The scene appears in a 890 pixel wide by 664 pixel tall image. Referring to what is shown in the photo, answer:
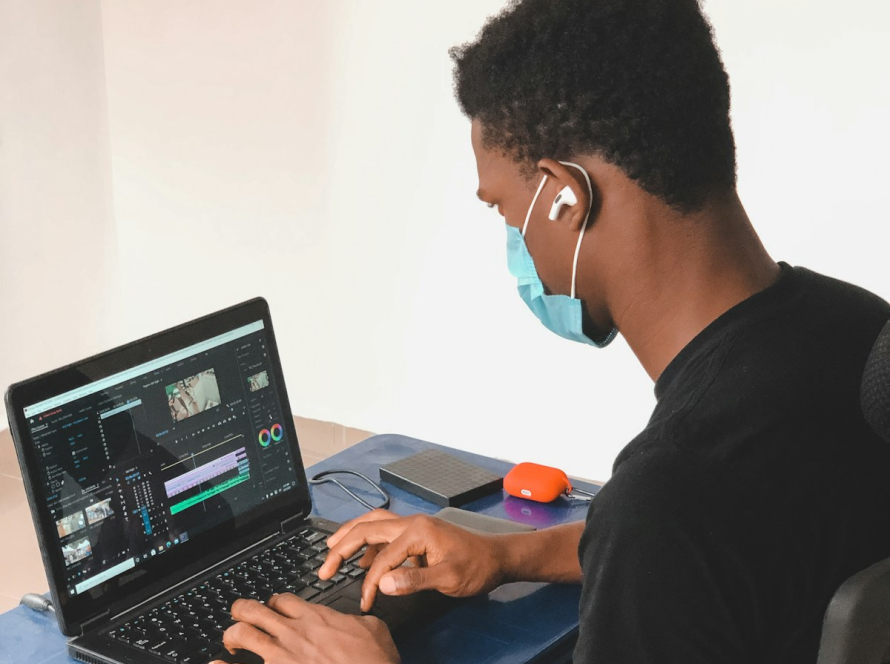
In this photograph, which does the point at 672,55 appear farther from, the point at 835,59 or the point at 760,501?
the point at 835,59

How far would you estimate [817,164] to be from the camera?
260 centimetres

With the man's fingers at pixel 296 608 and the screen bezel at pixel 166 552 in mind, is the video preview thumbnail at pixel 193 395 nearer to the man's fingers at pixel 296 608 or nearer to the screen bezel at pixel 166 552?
the screen bezel at pixel 166 552

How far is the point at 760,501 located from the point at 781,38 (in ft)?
6.69

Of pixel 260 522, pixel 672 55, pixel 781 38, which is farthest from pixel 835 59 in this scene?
pixel 260 522

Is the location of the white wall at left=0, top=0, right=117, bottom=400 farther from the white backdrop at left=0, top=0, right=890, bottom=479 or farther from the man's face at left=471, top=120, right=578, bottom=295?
the man's face at left=471, top=120, right=578, bottom=295

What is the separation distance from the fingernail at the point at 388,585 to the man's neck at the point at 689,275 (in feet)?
1.19

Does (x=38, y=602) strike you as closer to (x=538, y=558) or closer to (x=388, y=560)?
(x=388, y=560)

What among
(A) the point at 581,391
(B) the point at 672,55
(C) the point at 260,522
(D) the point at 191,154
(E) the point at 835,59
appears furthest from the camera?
(D) the point at 191,154

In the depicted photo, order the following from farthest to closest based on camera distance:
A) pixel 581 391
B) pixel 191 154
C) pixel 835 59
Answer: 1. pixel 191 154
2. pixel 581 391
3. pixel 835 59

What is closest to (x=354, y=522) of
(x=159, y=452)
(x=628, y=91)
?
(x=159, y=452)

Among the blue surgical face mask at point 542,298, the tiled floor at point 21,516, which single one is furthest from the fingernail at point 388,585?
the tiled floor at point 21,516

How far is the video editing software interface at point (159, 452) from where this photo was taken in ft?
3.49

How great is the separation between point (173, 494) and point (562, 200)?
1.81ft

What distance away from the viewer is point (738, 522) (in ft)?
2.66
